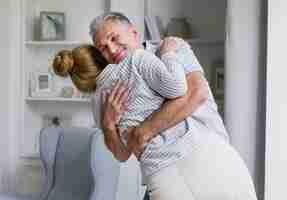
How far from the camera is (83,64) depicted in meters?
1.46

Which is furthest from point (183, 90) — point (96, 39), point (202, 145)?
point (96, 39)

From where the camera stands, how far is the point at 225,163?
4.32 ft

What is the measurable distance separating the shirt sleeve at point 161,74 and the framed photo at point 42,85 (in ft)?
8.56

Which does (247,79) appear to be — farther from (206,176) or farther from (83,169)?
(206,176)

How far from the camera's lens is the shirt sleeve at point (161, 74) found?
128 centimetres

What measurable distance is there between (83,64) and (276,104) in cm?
174

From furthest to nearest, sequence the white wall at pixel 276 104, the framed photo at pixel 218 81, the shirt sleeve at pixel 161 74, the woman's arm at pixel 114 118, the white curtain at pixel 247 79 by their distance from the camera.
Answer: the framed photo at pixel 218 81 → the white curtain at pixel 247 79 → the white wall at pixel 276 104 → the woman's arm at pixel 114 118 → the shirt sleeve at pixel 161 74

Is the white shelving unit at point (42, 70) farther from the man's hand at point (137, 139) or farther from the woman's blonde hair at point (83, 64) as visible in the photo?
the man's hand at point (137, 139)

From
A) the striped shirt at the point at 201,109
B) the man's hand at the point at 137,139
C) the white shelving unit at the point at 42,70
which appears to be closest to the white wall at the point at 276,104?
the white shelving unit at the point at 42,70

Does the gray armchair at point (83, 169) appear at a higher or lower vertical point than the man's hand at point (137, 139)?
lower

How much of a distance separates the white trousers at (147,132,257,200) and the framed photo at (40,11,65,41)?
263cm

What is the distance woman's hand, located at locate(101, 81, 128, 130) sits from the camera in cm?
137

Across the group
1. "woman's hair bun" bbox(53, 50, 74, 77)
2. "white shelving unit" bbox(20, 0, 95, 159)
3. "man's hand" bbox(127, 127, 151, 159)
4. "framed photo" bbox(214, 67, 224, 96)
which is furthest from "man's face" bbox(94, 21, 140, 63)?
"white shelving unit" bbox(20, 0, 95, 159)

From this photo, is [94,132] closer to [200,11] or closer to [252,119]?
[252,119]
